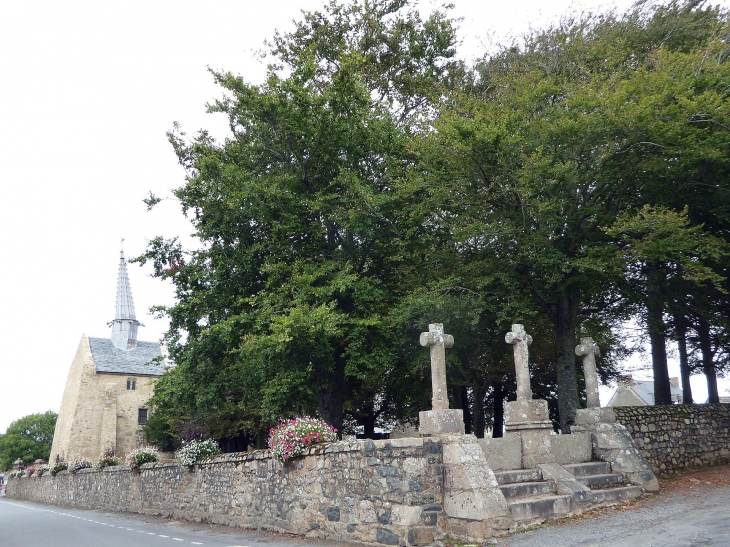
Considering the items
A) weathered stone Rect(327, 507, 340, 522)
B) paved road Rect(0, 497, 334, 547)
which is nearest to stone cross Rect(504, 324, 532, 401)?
weathered stone Rect(327, 507, 340, 522)

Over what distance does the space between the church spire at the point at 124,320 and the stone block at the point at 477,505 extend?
55909 mm

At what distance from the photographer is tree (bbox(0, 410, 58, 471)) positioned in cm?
7588

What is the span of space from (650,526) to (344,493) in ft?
15.9

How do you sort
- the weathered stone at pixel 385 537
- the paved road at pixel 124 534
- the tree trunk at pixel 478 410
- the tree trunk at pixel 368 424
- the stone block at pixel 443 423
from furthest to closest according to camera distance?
the tree trunk at pixel 368 424
the tree trunk at pixel 478 410
the paved road at pixel 124 534
the stone block at pixel 443 423
the weathered stone at pixel 385 537

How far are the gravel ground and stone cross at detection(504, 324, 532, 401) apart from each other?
248cm

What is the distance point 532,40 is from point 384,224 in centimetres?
768

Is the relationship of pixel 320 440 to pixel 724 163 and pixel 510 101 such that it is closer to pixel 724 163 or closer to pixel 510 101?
pixel 510 101

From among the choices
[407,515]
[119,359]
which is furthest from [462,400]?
[119,359]

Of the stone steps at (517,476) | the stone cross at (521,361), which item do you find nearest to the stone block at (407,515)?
the stone steps at (517,476)

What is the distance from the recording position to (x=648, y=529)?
27.5 feet

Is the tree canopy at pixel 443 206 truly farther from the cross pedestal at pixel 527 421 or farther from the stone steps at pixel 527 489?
the stone steps at pixel 527 489

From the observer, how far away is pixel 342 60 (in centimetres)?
1712

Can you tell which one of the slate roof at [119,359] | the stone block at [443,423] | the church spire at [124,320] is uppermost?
the church spire at [124,320]

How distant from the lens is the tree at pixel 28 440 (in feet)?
249
